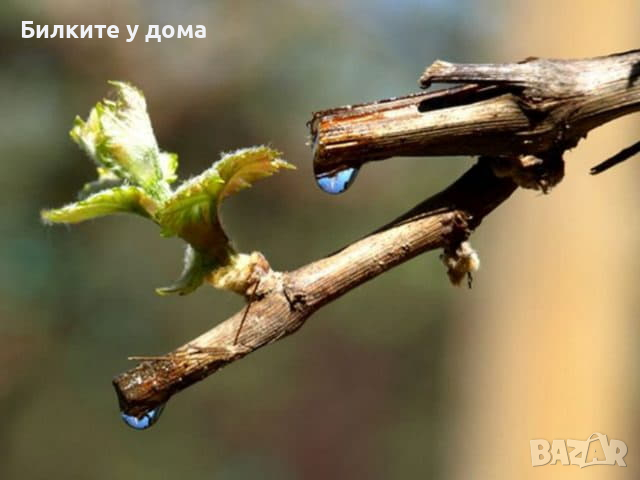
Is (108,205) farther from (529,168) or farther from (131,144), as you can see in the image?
(529,168)

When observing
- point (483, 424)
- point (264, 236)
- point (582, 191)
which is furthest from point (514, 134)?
point (264, 236)

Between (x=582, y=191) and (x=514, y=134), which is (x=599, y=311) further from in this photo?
(x=514, y=134)

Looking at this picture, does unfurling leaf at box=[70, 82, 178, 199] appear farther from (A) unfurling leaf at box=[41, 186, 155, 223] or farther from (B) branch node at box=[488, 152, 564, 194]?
(B) branch node at box=[488, 152, 564, 194]

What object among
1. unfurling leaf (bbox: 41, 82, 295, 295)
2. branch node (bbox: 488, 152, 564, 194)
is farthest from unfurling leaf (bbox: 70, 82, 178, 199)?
branch node (bbox: 488, 152, 564, 194)


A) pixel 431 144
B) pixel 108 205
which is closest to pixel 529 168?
pixel 431 144

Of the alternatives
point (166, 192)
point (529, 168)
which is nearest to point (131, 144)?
point (166, 192)

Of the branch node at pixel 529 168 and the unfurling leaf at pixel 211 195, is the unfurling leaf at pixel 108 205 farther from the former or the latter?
the branch node at pixel 529 168
